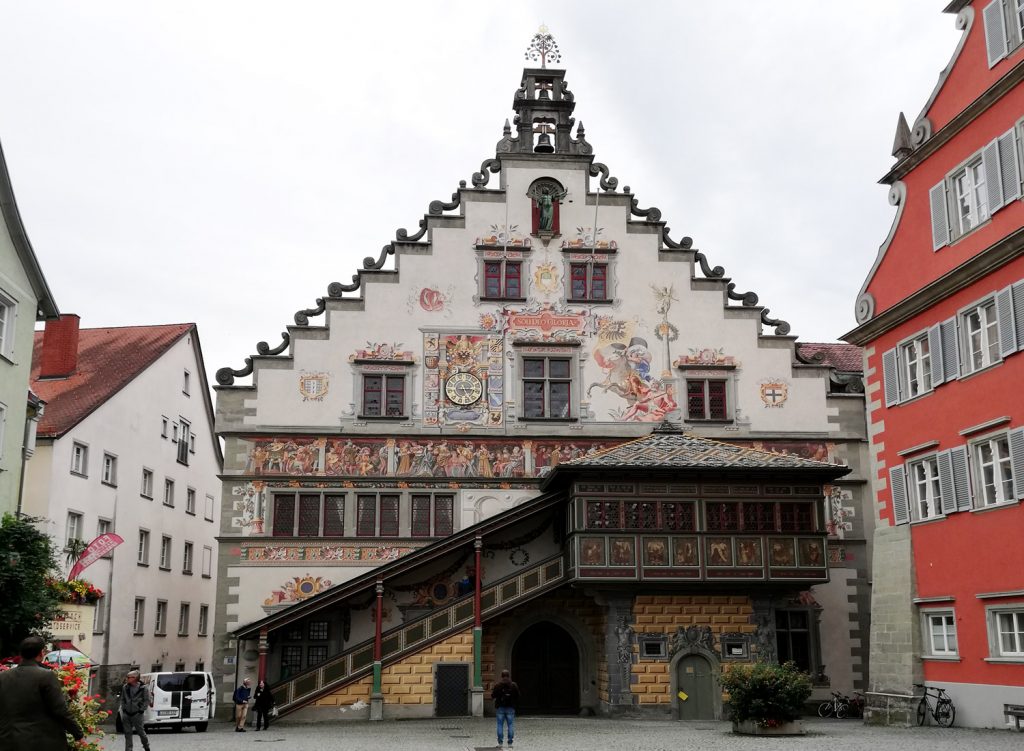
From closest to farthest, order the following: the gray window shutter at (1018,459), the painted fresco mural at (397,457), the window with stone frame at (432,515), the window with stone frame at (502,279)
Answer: the gray window shutter at (1018,459) → the window with stone frame at (432,515) → the painted fresco mural at (397,457) → the window with stone frame at (502,279)

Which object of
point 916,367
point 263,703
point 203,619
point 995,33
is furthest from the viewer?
point 203,619

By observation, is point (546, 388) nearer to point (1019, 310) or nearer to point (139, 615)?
point (1019, 310)

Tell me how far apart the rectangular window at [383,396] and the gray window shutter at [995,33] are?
16.0 meters

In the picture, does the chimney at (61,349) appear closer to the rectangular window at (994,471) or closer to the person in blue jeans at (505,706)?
the person in blue jeans at (505,706)

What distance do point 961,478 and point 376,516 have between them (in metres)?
14.4

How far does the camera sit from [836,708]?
91.1ft

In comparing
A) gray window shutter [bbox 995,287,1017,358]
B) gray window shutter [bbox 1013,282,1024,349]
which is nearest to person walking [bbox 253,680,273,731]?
gray window shutter [bbox 995,287,1017,358]

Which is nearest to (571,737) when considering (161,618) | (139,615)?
(139,615)

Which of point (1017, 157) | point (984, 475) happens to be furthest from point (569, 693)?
point (1017, 157)

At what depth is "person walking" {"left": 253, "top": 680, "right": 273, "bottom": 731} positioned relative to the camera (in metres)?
25.1

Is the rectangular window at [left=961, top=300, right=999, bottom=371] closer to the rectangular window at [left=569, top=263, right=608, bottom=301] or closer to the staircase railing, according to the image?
the staircase railing

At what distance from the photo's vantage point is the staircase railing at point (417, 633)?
85.1ft

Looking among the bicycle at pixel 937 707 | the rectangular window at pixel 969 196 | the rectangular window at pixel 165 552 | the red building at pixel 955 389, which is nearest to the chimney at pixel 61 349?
the rectangular window at pixel 165 552

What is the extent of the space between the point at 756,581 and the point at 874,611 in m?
2.80
